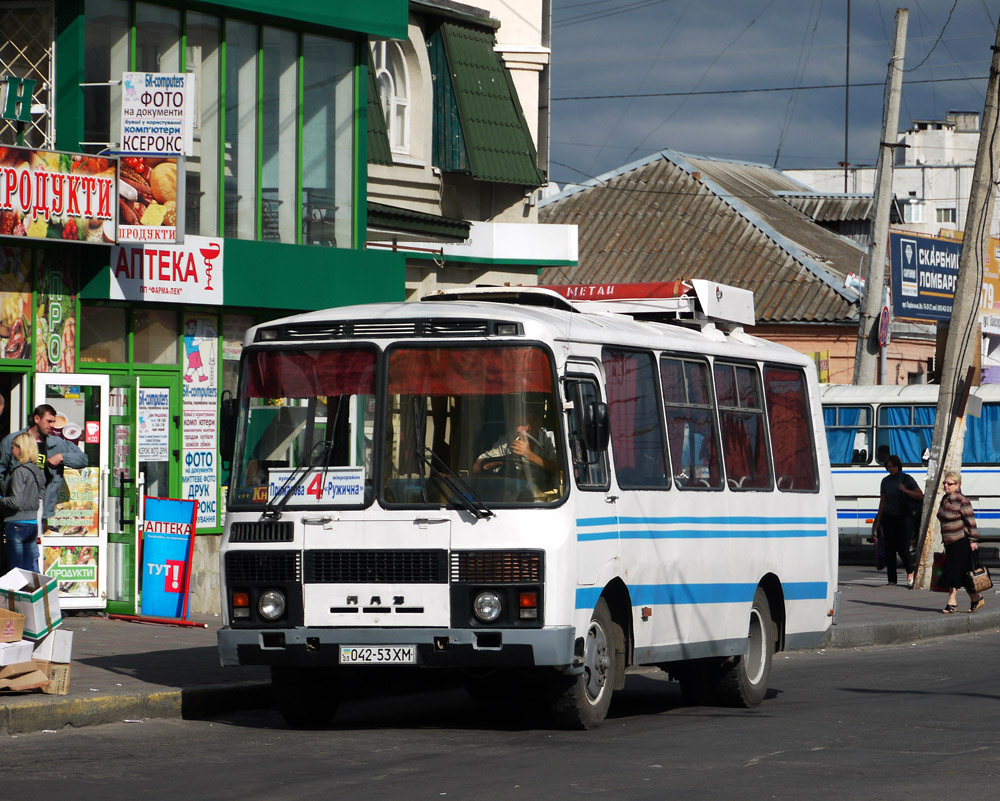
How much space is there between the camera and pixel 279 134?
19281mm

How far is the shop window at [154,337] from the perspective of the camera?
1767 centimetres

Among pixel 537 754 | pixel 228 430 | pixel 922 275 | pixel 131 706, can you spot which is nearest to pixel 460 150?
pixel 228 430

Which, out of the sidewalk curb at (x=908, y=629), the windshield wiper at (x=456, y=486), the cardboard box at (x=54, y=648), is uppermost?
the windshield wiper at (x=456, y=486)

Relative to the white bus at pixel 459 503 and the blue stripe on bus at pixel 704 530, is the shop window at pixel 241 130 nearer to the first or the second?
the white bus at pixel 459 503

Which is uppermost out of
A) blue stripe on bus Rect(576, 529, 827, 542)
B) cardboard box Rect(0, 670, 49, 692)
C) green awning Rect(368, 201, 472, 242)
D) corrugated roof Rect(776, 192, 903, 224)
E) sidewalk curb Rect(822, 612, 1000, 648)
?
corrugated roof Rect(776, 192, 903, 224)

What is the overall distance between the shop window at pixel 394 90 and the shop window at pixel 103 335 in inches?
319

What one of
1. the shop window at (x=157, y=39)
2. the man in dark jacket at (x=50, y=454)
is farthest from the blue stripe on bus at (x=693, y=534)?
the shop window at (x=157, y=39)

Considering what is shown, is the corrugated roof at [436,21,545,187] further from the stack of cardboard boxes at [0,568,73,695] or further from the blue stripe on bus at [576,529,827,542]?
the stack of cardboard boxes at [0,568,73,695]

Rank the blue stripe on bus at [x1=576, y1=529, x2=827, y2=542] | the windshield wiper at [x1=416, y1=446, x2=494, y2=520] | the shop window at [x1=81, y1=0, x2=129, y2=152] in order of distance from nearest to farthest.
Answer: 1. the windshield wiper at [x1=416, y1=446, x2=494, y2=520]
2. the blue stripe on bus at [x1=576, y1=529, x2=827, y2=542]
3. the shop window at [x1=81, y1=0, x2=129, y2=152]

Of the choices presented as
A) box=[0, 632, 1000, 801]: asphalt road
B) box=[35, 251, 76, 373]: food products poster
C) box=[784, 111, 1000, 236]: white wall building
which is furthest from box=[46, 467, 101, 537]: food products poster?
box=[784, 111, 1000, 236]: white wall building

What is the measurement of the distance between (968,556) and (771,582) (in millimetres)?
8911

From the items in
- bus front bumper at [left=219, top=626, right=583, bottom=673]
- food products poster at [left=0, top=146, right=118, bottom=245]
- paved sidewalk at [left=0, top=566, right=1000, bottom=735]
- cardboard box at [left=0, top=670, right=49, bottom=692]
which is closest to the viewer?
bus front bumper at [left=219, top=626, right=583, bottom=673]

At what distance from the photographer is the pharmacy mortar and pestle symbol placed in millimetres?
17938

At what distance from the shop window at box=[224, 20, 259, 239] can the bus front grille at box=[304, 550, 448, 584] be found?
8.78 meters
